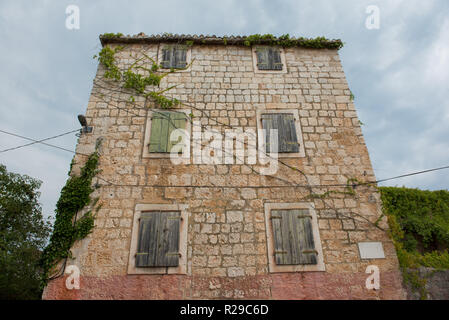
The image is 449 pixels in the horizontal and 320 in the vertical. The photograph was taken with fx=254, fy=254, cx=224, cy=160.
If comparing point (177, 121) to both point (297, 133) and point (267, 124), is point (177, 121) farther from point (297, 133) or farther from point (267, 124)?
point (297, 133)

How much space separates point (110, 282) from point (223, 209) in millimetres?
2510

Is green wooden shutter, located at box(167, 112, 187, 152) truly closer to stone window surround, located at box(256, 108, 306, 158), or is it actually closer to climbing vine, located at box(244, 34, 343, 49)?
stone window surround, located at box(256, 108, 306, 158)

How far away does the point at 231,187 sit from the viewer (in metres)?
5.57

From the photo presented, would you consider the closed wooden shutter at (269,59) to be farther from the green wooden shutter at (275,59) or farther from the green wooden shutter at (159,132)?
the green wooden shutter at (159,132)

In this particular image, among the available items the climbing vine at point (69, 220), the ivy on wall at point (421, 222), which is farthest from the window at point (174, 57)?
the ivy on wall at point (421, 222)

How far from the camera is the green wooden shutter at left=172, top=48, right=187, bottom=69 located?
279 inches

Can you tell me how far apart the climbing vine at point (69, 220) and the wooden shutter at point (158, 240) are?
111 cm

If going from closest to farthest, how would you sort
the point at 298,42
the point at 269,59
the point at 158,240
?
the point at 158,240
the point at 269,59
the point at 298,42

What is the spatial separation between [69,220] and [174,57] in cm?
494

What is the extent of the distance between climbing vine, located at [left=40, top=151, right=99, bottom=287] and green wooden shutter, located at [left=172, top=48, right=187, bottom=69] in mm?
3485

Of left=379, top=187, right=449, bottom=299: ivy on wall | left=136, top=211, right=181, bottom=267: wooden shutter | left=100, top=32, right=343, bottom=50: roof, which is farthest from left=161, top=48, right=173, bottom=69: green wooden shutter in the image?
left=379, top=187, right=449, bottom=299: ivy on wall

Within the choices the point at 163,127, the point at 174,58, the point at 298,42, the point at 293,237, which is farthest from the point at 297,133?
the point at 174,58

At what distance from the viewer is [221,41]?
7.40 meters
